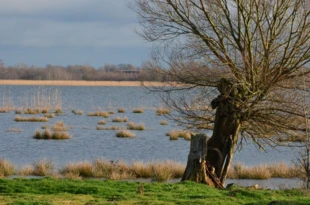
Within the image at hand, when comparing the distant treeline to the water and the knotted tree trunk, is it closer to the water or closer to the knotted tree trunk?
the water

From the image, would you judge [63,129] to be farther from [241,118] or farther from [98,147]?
[241,118]

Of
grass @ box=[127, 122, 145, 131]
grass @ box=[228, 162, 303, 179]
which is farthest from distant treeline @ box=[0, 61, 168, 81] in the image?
grass @ box=[228, 162, 303, 179]

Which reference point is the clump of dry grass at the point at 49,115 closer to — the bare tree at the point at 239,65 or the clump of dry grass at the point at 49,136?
the clump of dry grass at the point at 49,136

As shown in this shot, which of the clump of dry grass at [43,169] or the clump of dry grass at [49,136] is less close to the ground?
the clump of dry grass at [43,169]

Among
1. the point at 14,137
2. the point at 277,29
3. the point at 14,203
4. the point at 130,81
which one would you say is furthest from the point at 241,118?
the point at 130,81

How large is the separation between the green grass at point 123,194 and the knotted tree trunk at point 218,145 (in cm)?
81

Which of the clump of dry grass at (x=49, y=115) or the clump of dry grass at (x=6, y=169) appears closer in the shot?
the clump of dry grass at (x=6, y=169)

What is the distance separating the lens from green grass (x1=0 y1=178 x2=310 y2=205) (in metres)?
9.98

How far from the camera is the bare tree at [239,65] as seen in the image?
14.5m

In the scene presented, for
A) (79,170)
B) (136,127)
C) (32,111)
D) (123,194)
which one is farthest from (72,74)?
(123,194)

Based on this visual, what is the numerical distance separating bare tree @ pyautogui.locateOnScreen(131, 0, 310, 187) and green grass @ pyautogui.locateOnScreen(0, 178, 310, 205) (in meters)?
2.16

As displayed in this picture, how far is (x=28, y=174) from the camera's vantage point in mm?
17609

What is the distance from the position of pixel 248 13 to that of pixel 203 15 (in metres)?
1.18

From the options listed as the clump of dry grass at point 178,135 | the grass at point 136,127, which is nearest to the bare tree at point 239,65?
the clump of dry grass at point 178,135
